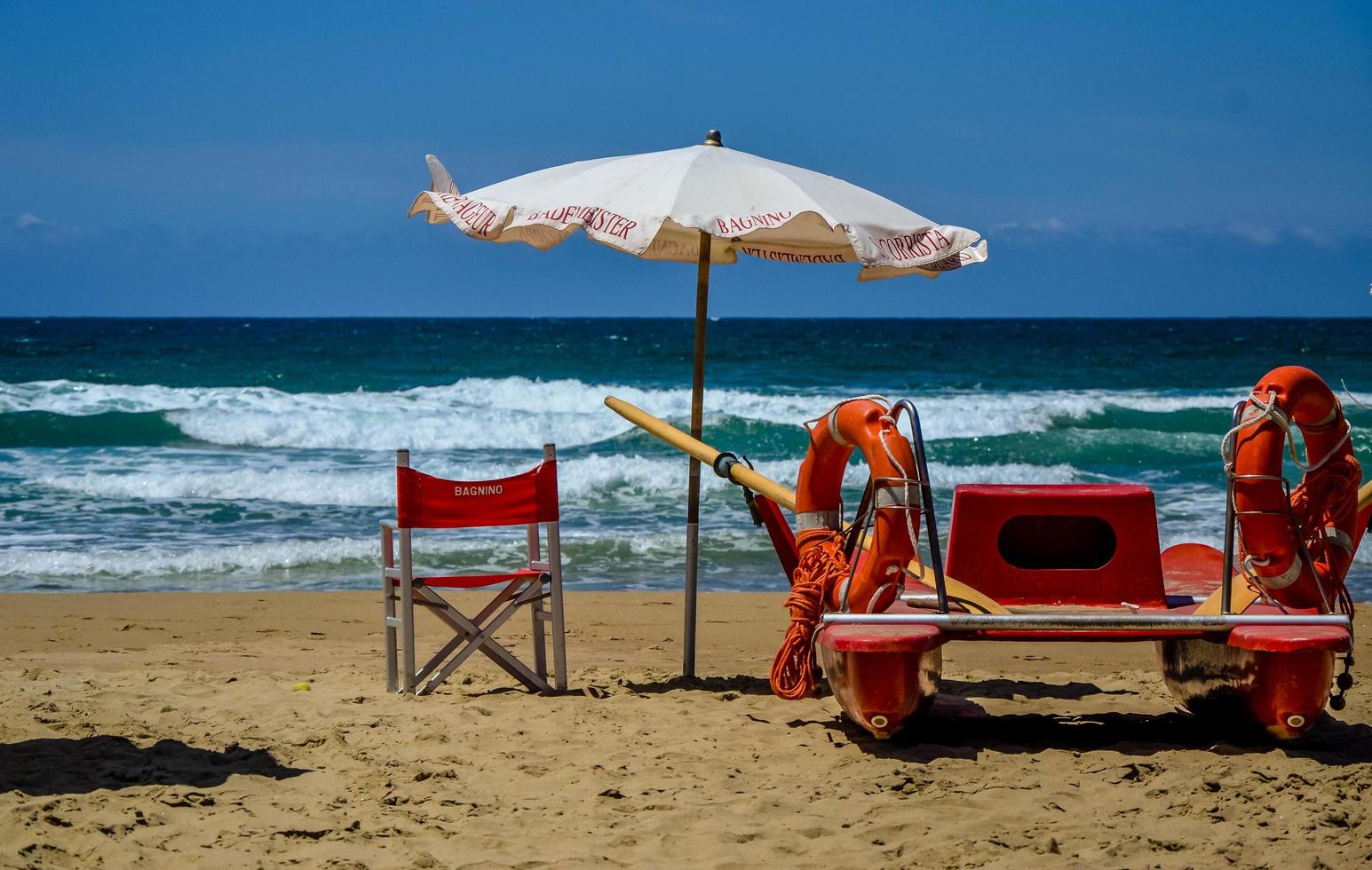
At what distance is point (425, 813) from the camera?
433 cm

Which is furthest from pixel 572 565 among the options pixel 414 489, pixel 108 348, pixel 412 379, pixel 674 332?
pixel 674 332

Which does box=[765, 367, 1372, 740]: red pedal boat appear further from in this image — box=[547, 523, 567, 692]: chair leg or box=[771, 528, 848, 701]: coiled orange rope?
box=[547, 523, 567, 692]: chair leg

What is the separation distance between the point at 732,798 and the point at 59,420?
18.6m

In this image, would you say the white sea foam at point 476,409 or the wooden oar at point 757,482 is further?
the white sea foam at point 476,409

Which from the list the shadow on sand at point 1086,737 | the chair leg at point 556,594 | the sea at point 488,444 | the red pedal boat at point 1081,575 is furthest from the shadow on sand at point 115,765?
the sea at point 488,444

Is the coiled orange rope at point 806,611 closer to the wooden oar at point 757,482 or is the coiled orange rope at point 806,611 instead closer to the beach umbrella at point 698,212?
the wooden oar at point 757,482

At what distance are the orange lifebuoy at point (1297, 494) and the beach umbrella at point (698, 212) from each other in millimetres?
1551

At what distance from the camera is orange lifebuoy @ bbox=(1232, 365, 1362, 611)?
4797mm

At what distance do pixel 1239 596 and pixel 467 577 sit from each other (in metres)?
3.15

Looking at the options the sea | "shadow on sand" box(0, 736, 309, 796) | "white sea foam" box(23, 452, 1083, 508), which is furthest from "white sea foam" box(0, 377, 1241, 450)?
"shadow on sand" box(0, 736, 309, 796)

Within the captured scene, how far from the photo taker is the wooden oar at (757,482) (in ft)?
17.4

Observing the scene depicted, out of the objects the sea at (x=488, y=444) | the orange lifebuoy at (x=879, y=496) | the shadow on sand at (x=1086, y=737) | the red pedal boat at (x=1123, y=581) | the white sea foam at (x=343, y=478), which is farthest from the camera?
the white sea foam at (x=343, y=478)

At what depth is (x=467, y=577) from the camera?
18.4 ft

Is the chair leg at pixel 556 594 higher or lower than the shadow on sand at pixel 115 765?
higher
